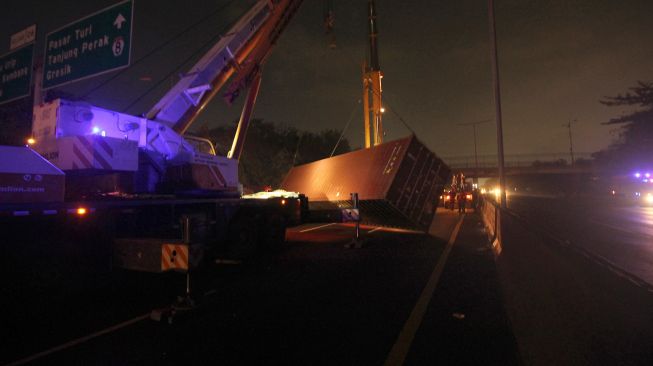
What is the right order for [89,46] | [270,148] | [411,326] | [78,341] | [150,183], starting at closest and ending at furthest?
[78,341]
[411,326]
[89,46]
[150,183]
[270,148]

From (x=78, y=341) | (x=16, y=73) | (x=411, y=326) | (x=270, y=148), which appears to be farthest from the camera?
(x=270, y=148)

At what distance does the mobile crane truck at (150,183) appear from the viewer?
498 cm

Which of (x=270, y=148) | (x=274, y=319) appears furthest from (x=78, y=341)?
(x=270, y=148)

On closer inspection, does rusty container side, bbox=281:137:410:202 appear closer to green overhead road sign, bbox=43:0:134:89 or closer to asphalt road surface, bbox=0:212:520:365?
asphalt road surface, bbox=0:212:520:365

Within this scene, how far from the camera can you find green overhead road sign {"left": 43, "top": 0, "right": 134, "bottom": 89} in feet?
22.9

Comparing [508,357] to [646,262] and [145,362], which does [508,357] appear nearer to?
[145,362]

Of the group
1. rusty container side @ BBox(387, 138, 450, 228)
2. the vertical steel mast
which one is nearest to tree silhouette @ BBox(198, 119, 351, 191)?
the vertical steel mast

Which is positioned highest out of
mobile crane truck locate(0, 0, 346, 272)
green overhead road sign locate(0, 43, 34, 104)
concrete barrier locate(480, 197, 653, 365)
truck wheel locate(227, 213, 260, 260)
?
green overhead road sign locate(0, 43, 34, 104)

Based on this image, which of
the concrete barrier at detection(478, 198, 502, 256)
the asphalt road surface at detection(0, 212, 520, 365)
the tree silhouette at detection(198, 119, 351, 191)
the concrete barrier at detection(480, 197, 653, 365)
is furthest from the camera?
the tree silhouette at detection(198, 119, 351, 191)

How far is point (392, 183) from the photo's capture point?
1308cm

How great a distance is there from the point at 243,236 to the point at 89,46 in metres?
5.10

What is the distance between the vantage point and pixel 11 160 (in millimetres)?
4504

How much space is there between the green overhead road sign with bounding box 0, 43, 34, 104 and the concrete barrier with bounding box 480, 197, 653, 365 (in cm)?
979

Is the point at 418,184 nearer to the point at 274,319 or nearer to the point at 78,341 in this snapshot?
the point at 274,319
